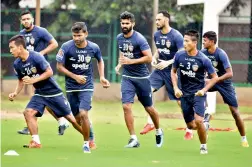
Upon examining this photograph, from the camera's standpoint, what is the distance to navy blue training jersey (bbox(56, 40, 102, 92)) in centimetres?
1534

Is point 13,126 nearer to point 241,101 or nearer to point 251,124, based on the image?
point 251,124

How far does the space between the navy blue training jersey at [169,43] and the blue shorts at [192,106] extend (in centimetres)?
214

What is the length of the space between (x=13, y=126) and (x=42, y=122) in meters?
1.51

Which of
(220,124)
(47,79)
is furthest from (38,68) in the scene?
(220,124)

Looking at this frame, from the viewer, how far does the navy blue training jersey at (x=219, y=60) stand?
16703 millimetres

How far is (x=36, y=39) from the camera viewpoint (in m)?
18.1

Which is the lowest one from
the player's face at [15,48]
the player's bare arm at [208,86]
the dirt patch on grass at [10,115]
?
the dirt patch on grass at [10,115]

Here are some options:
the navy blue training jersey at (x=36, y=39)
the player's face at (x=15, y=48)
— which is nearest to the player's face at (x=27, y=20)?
the navy blue training jersey at (x=36, y=39)

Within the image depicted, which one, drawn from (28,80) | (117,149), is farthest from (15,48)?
(117,149)

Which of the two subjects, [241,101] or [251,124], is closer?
[251,124]

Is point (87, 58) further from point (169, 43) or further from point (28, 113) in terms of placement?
point (169, 43)

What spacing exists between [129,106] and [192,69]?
4.45 ft

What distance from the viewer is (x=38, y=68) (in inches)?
597

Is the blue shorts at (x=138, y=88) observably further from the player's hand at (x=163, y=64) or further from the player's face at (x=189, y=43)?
the player's face at (x=189, y=43)
